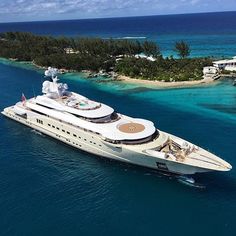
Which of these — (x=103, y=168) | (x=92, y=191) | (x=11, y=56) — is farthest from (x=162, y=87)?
(x=11, y=56)

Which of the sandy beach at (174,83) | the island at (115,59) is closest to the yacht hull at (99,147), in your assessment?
the sandy beach at (174,83)

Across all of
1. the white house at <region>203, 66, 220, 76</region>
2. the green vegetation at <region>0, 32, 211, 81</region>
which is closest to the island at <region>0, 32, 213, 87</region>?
the green vegetation at <region>0, 32, 211, 81</region>

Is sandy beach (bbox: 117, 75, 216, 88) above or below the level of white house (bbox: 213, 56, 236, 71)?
below

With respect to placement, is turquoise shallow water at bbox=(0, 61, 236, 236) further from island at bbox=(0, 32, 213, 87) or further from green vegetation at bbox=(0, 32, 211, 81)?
green vegetation at bbox=(0, 32, 211, 81)

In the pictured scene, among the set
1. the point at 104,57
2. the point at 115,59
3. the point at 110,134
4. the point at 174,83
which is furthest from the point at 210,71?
the point at 110,134

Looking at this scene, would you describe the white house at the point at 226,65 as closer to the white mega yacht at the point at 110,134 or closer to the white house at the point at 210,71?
the white house at the point at 210,71

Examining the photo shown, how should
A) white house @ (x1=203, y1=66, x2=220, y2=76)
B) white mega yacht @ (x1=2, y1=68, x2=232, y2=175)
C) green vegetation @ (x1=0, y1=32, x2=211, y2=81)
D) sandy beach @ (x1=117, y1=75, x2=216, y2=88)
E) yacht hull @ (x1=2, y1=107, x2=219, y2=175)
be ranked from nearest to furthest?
white mega yacht @ (x1=2, y1=68, x2=232, y2=175)
yacht hull @ (x1=2, y1=107, x2=219, y2=175)
sandy beach @ (x1=117, y1=75, x2=216, y2=88)
white house @ (x1=203, y1=66, x2=220, y2=76)
green vegetation @ (x1=0, y1=32, x2=211, y2=81)

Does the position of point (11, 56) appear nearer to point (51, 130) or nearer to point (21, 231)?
point (51, 130)
